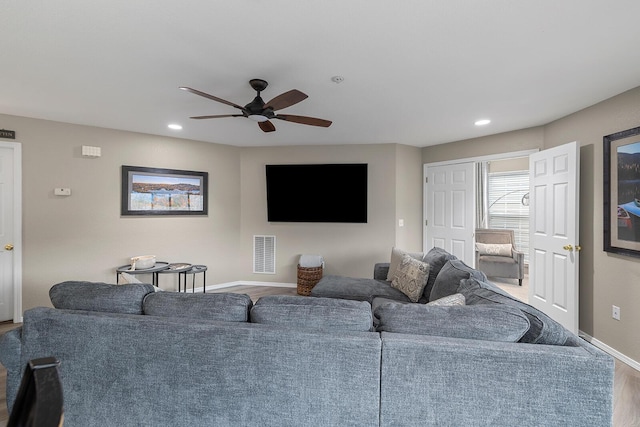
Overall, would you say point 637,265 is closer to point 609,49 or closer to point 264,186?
point 609,49

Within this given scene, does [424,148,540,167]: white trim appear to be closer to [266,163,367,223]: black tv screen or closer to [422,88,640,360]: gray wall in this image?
[422,88,640,360]: gray wall

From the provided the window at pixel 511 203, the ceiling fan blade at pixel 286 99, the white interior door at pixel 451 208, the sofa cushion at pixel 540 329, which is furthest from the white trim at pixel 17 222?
the window at pixel 511 203

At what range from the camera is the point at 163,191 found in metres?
4.30

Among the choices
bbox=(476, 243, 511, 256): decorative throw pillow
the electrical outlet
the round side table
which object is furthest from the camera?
bbox=(476, 243, 511, 256): decorative throw pillow

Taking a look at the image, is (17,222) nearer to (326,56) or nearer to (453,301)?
(326,56)

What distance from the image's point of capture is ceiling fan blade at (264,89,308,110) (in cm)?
213

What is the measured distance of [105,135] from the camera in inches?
151

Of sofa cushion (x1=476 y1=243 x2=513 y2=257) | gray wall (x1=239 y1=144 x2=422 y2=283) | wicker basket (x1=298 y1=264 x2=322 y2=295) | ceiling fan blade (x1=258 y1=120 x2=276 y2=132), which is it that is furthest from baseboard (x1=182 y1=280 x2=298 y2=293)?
sofa cushion (x1=476 y1=243 x2=513 y2=257)

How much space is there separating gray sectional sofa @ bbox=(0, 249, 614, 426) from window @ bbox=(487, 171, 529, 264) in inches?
210

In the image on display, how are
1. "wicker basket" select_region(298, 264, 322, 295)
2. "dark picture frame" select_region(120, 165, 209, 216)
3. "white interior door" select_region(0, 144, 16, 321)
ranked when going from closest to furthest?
"white interior door" select_region(0, 144, 16, 321), "dark picture frame" select_region(120, 165, 209, 216), "wicker basket" select_region(298, 264, 322, 295)

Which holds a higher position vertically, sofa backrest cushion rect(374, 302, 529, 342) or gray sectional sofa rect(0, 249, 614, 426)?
sofa backrest cushion rect(374, 302, 529, 342)

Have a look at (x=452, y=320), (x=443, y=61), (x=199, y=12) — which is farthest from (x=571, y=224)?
(x=199, y=12)

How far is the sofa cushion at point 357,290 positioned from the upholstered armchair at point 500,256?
292 cm

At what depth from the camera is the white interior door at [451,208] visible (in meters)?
4.38
